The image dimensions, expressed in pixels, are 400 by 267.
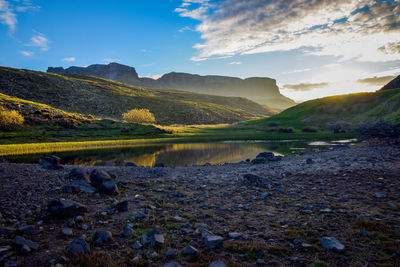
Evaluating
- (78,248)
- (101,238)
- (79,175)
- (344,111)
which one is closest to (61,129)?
(79,175)

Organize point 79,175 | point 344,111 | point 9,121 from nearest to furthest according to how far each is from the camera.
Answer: point 79,175, point 9,121, point 344,111

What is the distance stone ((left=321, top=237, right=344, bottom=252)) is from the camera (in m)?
6.11

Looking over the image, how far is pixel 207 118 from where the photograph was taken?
147625 millimetres

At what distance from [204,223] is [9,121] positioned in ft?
274

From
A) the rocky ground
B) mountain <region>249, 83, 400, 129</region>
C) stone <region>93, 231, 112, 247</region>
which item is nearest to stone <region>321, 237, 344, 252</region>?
the rocky ground

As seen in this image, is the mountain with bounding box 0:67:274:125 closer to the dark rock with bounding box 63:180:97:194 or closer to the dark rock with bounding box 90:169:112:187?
the dark rock with bounding box 90:169:112:187

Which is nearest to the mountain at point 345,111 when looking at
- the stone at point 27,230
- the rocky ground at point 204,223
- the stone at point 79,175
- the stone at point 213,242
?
the rocky ground at point 204,223

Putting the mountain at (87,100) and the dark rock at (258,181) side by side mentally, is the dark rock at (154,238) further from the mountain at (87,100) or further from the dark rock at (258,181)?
the mountain at (87,100)

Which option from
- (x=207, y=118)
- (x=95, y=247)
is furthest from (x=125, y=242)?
(x=207, y=118)

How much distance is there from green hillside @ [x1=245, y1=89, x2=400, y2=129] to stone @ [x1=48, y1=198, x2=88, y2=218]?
8736 centimetres

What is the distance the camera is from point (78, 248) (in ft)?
19.9

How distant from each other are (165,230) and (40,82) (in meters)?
180

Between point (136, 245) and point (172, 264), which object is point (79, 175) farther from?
point (172, 264)

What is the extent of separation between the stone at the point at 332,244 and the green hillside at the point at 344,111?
83.8 metres
